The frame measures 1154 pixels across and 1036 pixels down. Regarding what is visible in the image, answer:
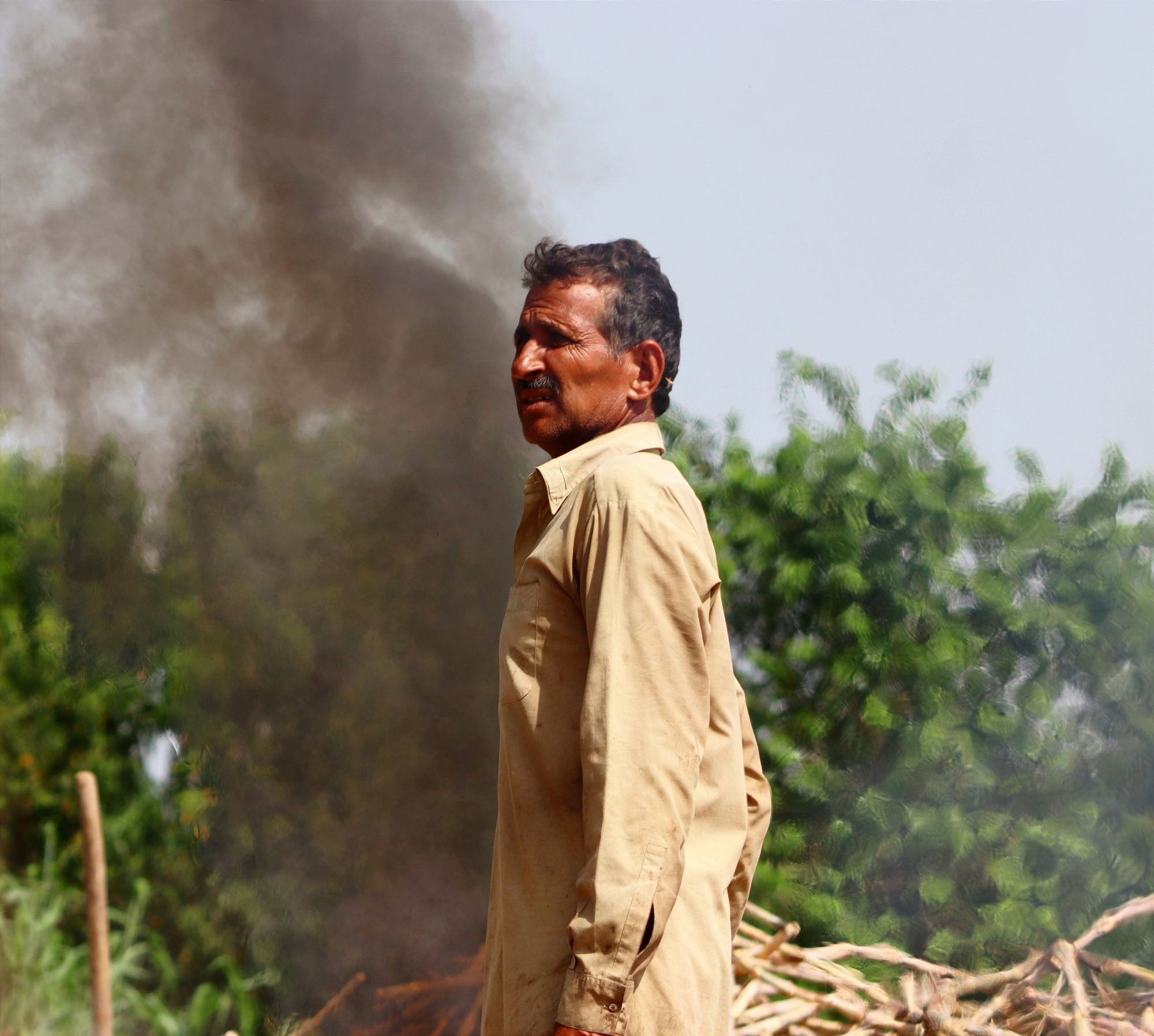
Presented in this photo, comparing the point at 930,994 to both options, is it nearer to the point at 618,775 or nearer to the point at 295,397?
the point at 618,775

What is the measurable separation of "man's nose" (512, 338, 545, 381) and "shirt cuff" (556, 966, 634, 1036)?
99cm

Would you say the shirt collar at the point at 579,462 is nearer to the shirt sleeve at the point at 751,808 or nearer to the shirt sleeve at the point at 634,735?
the shirt sleeve at the point at 634,735

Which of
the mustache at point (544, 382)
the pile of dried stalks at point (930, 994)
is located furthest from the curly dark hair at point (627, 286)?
the pile of dried stalks at point (930, 994)

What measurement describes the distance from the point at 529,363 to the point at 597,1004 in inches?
41.3

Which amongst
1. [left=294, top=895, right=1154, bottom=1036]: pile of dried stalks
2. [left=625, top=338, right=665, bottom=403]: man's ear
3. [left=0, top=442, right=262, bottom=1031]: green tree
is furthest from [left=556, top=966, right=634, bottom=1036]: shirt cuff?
[left=0, top=442, right=262, bottom=1031]: green tree

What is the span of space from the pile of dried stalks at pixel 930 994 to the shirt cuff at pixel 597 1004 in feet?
5.17

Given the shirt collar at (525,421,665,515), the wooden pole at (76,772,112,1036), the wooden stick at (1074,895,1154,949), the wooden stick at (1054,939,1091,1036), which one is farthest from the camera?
the wooden stick at (1074,895,1154,949)

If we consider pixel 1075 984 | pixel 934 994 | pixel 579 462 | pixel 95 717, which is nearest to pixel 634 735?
pixel 579 462

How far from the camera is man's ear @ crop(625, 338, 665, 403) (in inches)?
69.7

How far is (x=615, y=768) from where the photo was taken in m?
1.25

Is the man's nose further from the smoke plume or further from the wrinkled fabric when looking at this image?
the smoke plume

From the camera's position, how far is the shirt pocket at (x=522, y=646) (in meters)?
1.44

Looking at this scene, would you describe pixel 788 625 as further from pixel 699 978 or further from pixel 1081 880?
pixel 699 978

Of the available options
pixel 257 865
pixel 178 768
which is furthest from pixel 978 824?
pixel 178 768
